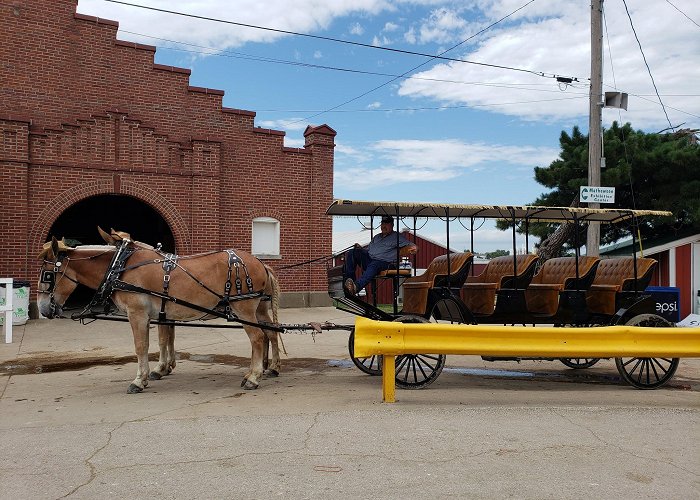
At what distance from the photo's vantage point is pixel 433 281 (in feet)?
27.7

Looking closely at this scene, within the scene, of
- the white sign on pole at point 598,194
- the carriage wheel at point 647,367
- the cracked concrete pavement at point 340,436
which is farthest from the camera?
the white sign on pole at point 598,194

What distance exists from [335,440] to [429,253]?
27.1 metres

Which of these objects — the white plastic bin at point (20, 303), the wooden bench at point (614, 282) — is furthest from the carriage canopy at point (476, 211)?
the white plastic bin at point (20, 303)

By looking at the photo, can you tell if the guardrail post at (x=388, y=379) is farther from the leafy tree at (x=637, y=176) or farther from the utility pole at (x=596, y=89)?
the leafy tree at (x=637, y=176)

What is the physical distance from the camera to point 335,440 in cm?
553

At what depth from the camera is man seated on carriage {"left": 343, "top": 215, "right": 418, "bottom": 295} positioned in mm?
8398

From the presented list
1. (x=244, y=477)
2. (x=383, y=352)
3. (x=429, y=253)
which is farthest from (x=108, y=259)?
(x=429, y=253)

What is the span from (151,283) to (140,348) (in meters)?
0.82

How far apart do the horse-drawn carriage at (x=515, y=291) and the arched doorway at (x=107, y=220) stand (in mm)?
12669

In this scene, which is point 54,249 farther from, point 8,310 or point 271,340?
point 8,310

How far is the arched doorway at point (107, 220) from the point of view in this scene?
2041 cm

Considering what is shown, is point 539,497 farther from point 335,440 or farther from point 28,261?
point 28,261

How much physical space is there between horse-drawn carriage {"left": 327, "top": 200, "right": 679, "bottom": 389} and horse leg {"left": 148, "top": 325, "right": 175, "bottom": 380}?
234 centimetres

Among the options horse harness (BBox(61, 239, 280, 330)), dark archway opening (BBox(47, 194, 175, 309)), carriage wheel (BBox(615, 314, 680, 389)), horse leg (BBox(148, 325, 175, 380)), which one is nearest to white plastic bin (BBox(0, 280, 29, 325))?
dark archway opening (BBox(47, 194, 175, 309))
